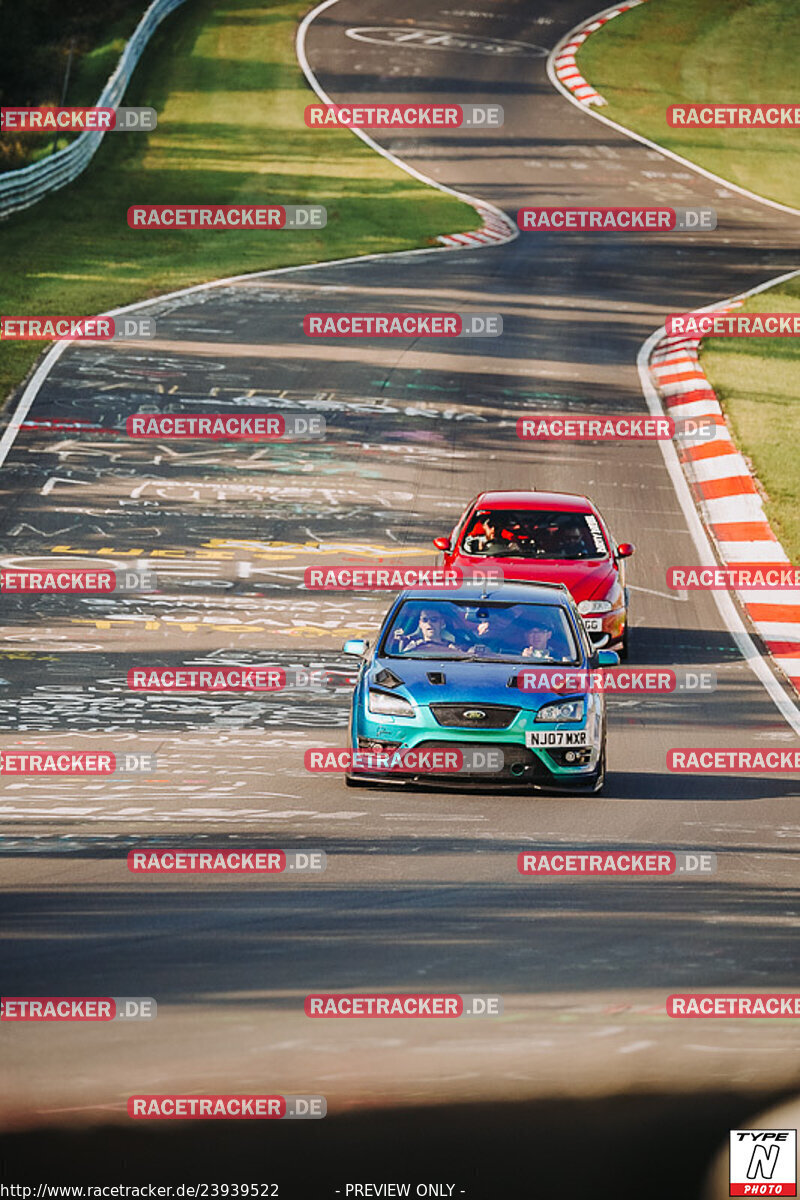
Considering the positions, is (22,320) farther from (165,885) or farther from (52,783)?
(165,885)

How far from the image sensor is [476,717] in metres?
14.1

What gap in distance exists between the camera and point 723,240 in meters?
46.9

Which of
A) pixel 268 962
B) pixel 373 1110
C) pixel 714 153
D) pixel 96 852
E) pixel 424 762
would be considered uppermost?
pixel 373 1110

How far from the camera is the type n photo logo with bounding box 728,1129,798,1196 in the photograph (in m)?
7.17

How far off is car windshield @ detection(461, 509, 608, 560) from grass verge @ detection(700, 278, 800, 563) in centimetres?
412

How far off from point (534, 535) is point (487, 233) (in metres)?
25.6

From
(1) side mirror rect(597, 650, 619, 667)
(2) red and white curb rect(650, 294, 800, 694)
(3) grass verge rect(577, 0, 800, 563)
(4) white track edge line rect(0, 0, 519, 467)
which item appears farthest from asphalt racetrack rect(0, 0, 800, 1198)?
(3) grass verge rect(577, 0, 800, 563)

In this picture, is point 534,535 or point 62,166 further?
point 62,166

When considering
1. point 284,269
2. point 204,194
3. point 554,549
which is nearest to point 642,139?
point 204,194

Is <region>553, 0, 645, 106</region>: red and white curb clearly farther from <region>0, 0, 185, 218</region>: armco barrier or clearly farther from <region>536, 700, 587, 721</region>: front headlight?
<region>536, 700, 587, 721</region>: front headlight

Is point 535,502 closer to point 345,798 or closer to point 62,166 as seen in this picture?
point 345,798

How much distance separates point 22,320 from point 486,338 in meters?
7.81

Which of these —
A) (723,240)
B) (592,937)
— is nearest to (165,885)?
(592,937)

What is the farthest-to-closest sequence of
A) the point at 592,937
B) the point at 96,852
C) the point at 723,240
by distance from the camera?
the point at 723,240 → the point at 96,852 → the point at 592,937
